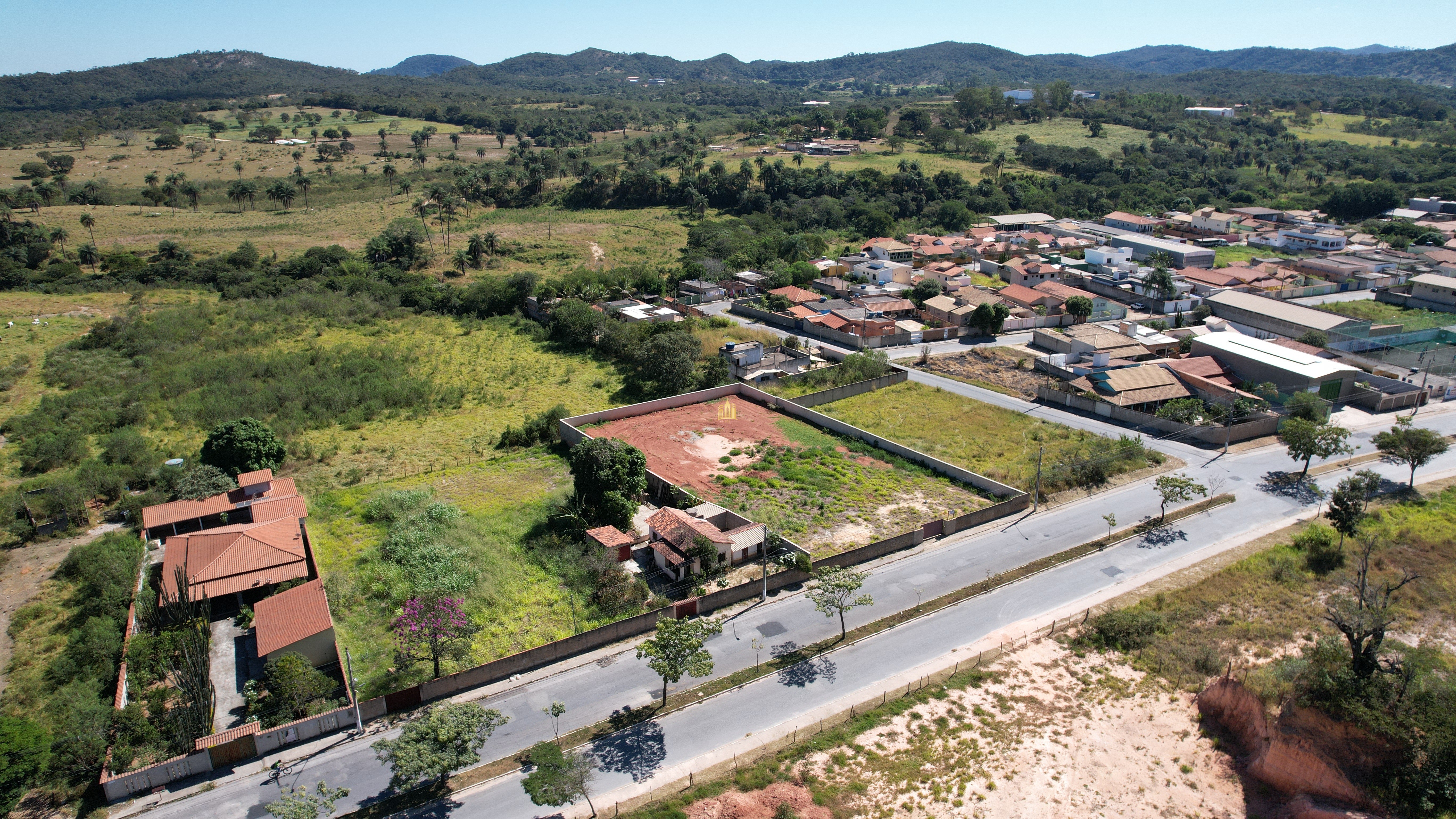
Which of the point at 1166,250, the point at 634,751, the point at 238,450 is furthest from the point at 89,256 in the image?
the point at 1166,250

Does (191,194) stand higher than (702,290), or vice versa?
(191,194)

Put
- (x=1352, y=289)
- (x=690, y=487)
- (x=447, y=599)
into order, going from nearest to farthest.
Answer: (x=447, y=599), (x=690, y=487), (x=1352, y=289)

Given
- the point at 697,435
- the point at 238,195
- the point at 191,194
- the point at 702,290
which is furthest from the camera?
the point at 238,195

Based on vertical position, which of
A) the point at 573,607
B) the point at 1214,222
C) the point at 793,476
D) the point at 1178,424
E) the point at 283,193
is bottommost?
the point at 573,607

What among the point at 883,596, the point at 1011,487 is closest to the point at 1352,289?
the point at 1011,487

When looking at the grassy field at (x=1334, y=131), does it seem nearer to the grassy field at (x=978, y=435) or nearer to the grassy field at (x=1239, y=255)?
the grassy field at (x=1239, y=255)

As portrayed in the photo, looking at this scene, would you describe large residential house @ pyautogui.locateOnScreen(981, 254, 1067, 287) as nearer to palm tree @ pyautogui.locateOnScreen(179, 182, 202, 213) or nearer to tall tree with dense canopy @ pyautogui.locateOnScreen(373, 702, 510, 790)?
tall tree with dense canopy @ pyautogui.locateOnScreen(373, 702, 510, 790)

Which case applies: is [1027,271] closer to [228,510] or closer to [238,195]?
[228,510]

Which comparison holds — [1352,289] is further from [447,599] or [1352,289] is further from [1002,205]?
[447,599]
